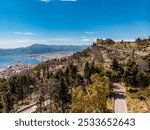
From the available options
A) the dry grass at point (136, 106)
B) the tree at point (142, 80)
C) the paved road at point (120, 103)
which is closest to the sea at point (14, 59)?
the paved road at point (120, 103)

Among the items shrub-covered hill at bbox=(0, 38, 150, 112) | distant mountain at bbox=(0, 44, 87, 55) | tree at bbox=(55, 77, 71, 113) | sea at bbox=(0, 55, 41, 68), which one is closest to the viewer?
shrub-covered hill at bbox=(0, 38, 150, 112)

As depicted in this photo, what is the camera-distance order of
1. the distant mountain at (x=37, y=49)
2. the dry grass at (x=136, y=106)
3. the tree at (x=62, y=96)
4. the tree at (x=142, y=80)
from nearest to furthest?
the dry grass at (x=136, y=106) → the tree at (x=62, y=96) → the tree at (x=142, y=80) → the distant mountain at (x=37, y=49)

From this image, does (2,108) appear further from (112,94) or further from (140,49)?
(140,49)

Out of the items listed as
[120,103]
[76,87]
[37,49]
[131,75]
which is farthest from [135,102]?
[37,49]

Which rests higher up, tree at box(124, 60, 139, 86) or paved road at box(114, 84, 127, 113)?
tree at box(124, 60, 139, 86)

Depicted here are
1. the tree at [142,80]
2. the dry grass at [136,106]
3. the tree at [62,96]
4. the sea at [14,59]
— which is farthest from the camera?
the sea at [14,59]

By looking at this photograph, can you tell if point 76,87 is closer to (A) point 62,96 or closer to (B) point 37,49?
(A) point 62,96

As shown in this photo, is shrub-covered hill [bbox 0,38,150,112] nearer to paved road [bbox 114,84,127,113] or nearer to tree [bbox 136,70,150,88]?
tree [bbox 136,70,150,88]

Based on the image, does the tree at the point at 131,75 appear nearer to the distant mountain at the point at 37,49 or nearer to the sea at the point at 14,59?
the distant mountain at the point at 37,49

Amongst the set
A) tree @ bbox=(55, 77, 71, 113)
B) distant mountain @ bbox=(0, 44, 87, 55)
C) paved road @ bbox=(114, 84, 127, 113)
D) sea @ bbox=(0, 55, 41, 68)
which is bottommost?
paved road @ bbox=(114, 84, 127, 113)

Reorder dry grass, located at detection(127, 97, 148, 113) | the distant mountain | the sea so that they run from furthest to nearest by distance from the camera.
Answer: the distant mountain < the sea < dry grass, located at detection(127, 97, 148, 113)

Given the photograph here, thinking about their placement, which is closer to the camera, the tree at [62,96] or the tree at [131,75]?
the tree at [62,96]

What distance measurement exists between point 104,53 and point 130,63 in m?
28.2

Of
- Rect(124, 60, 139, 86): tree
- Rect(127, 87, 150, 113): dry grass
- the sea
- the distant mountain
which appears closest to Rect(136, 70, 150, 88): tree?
Rect(124, 60, 139, 86): tree
